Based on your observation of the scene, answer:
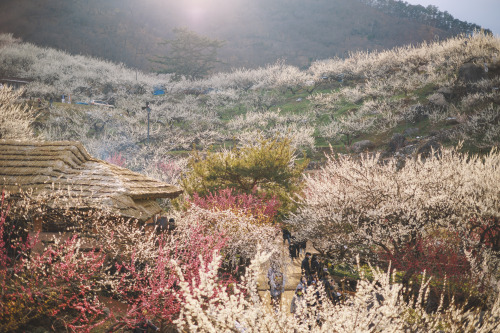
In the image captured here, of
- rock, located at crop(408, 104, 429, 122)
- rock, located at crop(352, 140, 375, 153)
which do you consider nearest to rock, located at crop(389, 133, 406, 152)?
rock, located at crop(352, 140, 375, 153)

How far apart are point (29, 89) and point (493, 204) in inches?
2062

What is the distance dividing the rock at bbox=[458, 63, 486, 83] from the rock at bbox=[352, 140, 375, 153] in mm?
12956

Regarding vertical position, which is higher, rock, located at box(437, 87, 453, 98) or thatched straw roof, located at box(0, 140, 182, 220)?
rock, located at box(437, 87, 453, 98)

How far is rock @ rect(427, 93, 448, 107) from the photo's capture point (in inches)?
1160

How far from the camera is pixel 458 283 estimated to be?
8.50 metres

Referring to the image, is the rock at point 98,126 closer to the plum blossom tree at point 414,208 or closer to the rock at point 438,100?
the plum blossom tree at point 414,208

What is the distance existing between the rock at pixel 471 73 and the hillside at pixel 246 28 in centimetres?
5606

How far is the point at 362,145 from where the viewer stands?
28625 mm

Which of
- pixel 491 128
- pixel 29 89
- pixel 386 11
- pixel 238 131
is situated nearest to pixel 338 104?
pixel 238 131

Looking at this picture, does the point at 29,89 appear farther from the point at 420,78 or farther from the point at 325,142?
the point at 420,78

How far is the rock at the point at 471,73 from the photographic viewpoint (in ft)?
97.6

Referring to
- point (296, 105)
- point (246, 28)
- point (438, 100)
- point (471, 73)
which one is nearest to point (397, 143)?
point (438, 100)

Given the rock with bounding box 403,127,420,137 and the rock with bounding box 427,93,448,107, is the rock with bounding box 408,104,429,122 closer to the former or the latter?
the rock with bounding box 427,93,448,107

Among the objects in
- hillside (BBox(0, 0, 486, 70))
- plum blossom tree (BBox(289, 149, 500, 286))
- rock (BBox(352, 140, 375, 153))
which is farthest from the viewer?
hillside (BBox(0, 0, 486, 70))
